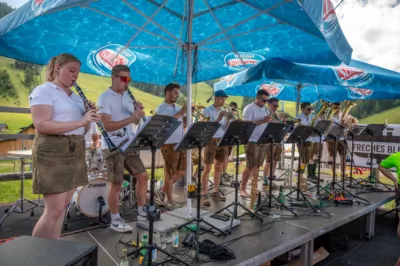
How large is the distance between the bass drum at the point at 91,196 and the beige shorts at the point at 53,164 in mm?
1671

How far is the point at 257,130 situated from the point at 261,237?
2.25 metres

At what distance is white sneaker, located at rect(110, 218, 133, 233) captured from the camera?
136 inches

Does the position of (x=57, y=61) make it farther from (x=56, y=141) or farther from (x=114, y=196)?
(x=114, y=196)

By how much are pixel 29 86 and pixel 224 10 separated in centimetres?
1011

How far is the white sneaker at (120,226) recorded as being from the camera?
3.46 m

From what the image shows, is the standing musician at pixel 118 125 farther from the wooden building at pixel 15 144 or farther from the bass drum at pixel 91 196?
the wooden building at pixel 15 144

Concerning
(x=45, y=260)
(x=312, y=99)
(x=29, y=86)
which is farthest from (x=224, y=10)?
(x=29, y=86)

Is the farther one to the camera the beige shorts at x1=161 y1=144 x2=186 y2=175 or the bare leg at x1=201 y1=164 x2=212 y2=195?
the bare leg at x1=201 y1=164 x2=212 y2=195

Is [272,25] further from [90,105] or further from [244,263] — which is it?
[244,263]

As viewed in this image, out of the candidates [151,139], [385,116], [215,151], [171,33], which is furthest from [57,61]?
[385,116]

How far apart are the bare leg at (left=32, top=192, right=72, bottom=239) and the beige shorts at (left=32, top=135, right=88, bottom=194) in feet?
0.21

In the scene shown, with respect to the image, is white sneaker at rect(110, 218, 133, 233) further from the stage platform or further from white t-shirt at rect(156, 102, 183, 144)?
white t-shirt at rect(156, 102, 183, 144)

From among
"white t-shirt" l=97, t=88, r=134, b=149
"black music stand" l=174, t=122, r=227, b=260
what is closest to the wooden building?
"white t-shirt" l=97, t=88, r=134, b=149

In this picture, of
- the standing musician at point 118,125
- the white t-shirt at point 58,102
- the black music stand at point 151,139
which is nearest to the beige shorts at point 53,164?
the white t-shirt at point 58,102
